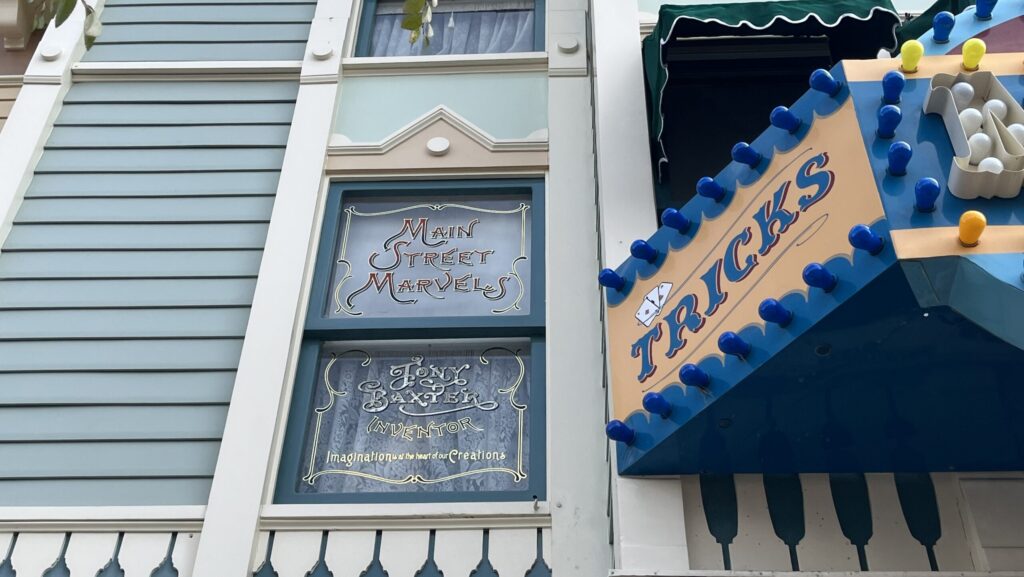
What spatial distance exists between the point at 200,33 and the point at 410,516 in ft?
14.4

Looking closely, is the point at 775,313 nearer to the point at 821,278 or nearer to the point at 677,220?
the point at 821,278

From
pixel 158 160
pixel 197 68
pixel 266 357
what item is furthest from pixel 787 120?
pixel 197 68

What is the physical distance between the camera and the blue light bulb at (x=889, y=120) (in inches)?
152

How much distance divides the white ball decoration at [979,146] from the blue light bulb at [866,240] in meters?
0.45

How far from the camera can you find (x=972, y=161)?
3.63 metres

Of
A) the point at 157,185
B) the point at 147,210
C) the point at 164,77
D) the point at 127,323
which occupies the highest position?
the point at 164,77

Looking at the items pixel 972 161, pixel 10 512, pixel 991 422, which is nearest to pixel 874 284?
pixel 972 161

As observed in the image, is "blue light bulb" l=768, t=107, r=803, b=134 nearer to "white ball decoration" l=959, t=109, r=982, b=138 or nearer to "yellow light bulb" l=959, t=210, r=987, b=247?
"white ball decoration" l=959, t=109, r=982, b=138

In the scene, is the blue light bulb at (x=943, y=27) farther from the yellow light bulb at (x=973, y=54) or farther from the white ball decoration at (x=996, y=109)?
the white ball decoration at (x=996, y=109)

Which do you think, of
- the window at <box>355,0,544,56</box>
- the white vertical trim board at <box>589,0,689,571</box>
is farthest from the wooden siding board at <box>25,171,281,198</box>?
the white vertical trim board at <box>589,0,689,571</box>

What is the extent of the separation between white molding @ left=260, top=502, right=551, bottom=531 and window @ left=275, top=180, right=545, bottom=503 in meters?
0.15

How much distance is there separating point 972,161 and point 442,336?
3.14 m

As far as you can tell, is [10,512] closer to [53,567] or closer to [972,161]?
[53,567]

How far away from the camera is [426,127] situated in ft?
23.1
